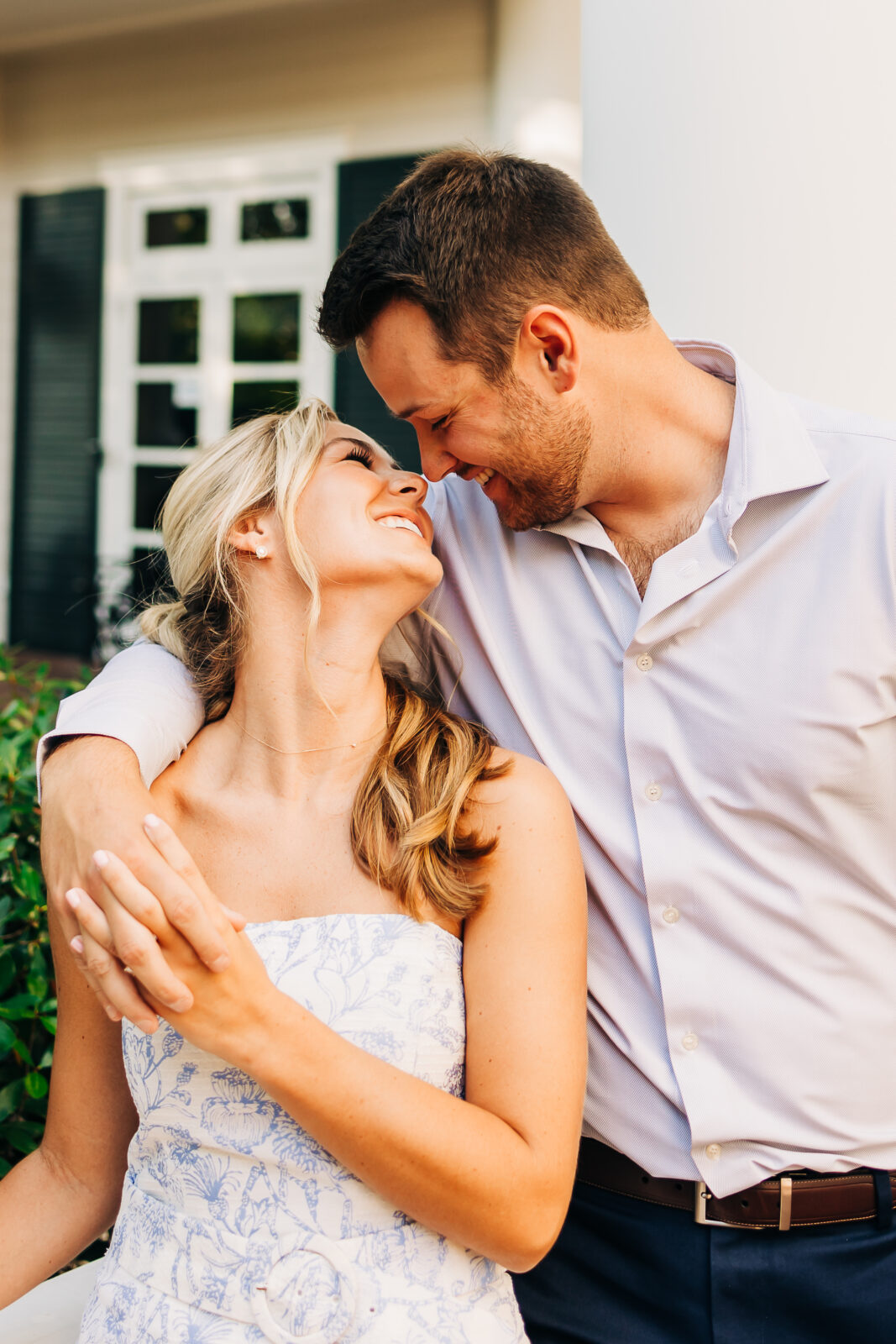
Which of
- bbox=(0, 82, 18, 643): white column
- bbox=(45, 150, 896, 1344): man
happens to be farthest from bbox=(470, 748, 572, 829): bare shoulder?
bbox=(0, 82, 18, 643): white column

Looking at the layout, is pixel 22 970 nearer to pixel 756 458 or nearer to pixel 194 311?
pixel 756 458

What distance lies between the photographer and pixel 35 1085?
1.87 meters

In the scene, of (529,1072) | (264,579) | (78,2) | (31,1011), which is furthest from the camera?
(78,2)

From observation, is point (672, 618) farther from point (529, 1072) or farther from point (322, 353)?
point (322, 353)

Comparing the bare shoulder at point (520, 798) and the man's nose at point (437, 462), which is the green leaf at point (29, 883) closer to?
the bare shoulder at point (520, 798)

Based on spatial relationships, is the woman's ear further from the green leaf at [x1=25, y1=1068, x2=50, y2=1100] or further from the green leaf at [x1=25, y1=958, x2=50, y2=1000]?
the green leaf at [x1=25, y1=1068, x2=50, y2=1100]

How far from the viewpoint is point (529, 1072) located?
55.4 inches

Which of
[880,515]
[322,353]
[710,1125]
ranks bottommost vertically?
[710,1125]

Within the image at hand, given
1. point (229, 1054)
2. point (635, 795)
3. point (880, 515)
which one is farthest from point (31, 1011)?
point (880, 515)

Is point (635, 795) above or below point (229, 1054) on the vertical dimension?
above

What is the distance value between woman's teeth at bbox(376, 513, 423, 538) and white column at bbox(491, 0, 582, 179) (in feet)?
11.2

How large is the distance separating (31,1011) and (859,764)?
55.3 inches

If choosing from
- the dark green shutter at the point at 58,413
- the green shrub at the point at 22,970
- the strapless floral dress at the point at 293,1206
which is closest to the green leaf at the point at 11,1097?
the green shrub at the point at 22,970

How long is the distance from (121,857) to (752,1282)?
1.08 metres
